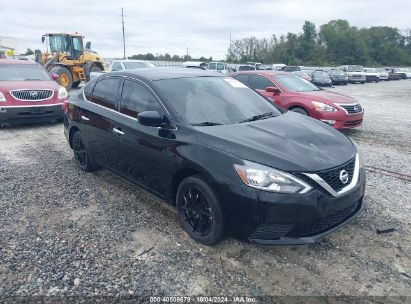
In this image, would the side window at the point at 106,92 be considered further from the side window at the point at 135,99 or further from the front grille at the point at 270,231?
the front grille at the point at 270,231

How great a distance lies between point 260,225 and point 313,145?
3.18 feet

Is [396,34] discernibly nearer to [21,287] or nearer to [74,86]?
[74,86]

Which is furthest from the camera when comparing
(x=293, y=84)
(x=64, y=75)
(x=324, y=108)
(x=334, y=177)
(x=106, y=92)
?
(x=64, y=75)

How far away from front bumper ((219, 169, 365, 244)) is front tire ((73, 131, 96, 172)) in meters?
3.02

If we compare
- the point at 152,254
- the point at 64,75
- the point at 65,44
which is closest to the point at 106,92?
the point at 152,254

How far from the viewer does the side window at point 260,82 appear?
9.04 meters

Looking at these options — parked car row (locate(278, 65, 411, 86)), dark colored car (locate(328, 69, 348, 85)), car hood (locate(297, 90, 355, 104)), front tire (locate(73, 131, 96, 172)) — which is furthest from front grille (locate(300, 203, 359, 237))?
dark colored car (locate(328, 69, 348, 85))

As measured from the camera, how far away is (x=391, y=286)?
294cm

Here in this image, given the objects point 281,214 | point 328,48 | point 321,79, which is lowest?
point 281,214

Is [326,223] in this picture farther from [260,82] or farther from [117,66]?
[117,66]

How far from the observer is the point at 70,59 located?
19.3m

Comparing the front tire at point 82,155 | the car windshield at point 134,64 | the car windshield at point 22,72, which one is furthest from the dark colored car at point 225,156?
the car windshield at point 134,64

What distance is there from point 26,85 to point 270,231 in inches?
327

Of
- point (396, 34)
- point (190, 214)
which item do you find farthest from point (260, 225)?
point (396, 34)
